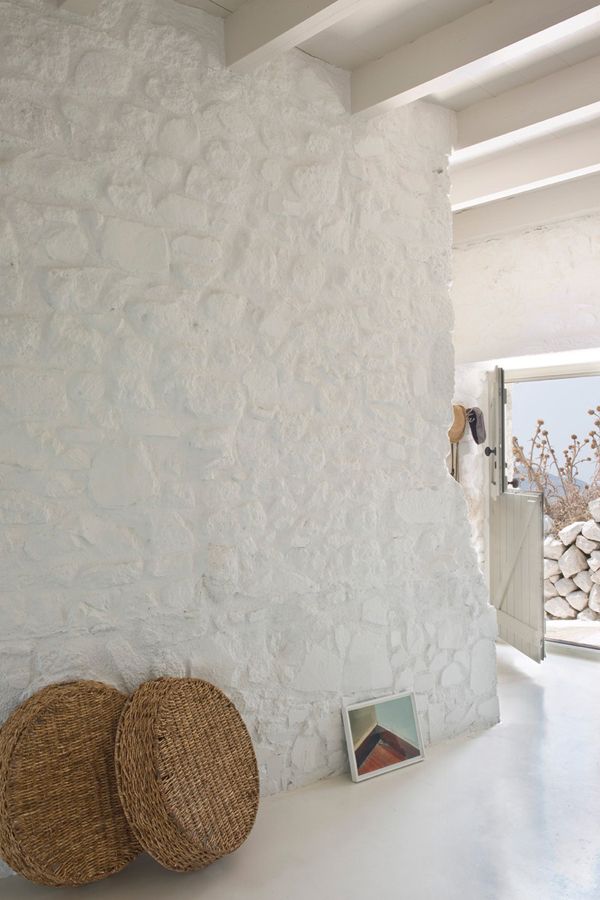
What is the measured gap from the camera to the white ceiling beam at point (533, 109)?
10.7 ft

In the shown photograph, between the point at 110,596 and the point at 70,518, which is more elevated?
the point at 70,518

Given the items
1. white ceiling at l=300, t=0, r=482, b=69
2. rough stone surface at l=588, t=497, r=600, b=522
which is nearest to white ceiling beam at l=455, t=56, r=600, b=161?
white ceiling at l=300, t=0, r=482, b=69

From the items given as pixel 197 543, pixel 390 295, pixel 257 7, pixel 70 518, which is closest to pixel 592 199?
pixel 390 295

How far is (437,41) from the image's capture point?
9.64 ft

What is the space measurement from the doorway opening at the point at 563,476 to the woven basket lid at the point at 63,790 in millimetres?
3784

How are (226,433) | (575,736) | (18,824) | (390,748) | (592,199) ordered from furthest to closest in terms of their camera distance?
(592,199) → (575,736) → (390,748) → (226,433) → (18,824)

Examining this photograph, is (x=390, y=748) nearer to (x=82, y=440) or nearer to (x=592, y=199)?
(x=82, y=440)

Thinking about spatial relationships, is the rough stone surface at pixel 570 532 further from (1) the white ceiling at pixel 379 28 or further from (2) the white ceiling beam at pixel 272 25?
(2) the white ceiling beam at pixel 272 25

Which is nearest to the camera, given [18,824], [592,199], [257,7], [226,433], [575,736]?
[18,824]

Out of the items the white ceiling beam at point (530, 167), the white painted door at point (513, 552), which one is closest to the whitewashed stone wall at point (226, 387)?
the white ceiling beam at point (530, 167)

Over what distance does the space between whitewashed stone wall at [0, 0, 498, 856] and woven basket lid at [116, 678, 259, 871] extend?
19 cm

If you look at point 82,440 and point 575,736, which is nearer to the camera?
point 82,440

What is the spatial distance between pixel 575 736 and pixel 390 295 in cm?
223

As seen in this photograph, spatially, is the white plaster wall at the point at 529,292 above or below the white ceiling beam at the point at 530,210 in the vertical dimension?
below
